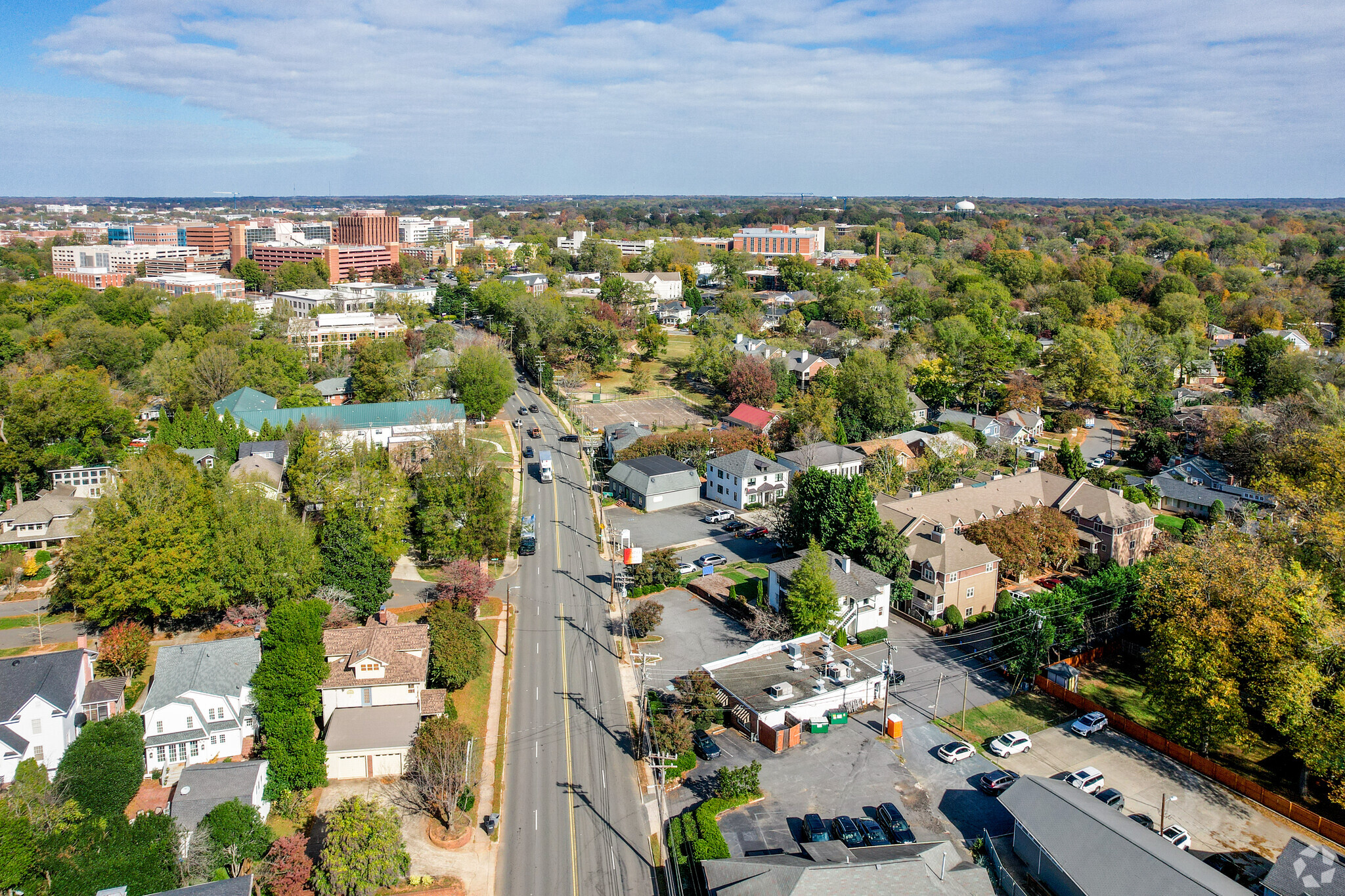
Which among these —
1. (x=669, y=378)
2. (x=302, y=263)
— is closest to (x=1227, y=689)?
(x=669, y=378)

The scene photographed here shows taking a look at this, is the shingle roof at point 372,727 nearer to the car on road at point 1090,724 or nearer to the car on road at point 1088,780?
the car on road at point 1088,780

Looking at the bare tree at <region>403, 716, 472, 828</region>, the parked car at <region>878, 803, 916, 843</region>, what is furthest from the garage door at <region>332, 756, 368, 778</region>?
the parked car at <region>878, 803, 916, 843</region>

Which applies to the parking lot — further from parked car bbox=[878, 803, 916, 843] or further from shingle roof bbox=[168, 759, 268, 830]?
shingle roof bbox=[168, 759, 268, 830]

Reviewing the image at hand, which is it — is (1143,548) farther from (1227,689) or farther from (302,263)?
(302,263)

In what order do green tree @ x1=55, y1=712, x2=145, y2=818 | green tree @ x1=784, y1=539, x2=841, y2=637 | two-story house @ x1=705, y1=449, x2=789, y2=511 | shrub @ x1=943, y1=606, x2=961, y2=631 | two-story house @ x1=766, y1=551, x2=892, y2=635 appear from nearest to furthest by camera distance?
green tree @ x1=55, y1=712, x2=145, y2=818 → green tree @ x1=784, y1=539, x2=841, y2=637 → two-story house @ x1=766, y1=551, x2=892, y2=635 → shrub @ x1=943, y1=606, x2=961, y2=631 → two-story house @ x1=705, y1=449, x2=789, y2=511

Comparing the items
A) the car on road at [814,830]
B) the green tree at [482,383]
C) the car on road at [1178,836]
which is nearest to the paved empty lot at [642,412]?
the green tree at [482,383]
